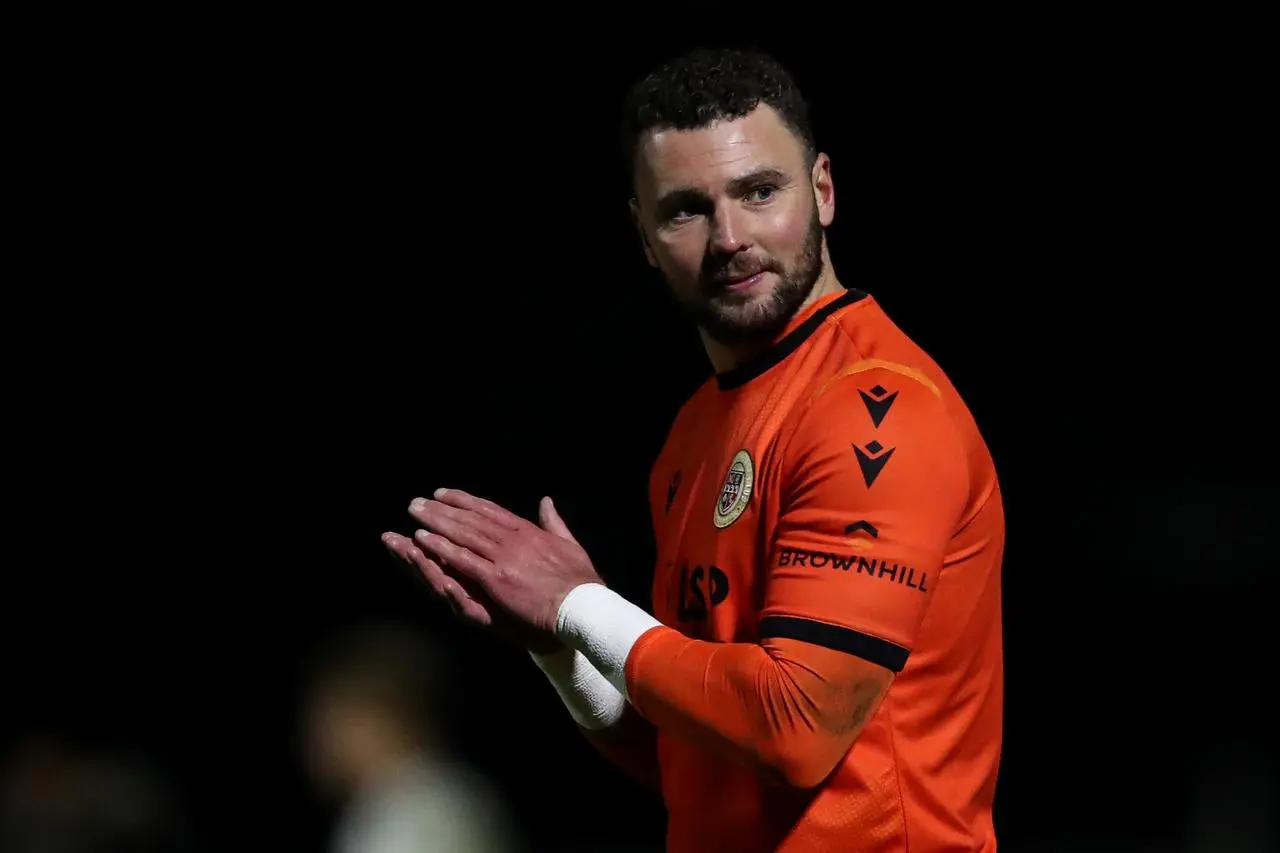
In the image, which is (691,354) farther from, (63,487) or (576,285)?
(63,487)

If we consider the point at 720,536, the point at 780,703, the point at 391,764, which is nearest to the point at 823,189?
the point at 720,536

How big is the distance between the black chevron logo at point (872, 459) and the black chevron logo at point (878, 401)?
3cm

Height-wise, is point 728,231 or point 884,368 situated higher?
point 728,231

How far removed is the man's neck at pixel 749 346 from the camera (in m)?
1.72

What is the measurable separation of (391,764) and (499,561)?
1.82m

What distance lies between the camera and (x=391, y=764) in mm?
3330

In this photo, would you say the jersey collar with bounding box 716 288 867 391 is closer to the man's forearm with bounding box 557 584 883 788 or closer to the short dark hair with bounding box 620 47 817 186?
the short dark hair with bounding box 620 47 817 186

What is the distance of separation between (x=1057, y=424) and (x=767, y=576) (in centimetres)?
205

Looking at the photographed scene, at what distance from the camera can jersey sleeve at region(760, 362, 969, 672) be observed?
1407 mm

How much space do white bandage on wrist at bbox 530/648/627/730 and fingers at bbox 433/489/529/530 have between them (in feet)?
0.67

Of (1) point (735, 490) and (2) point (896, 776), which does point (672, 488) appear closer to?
(1) point (735, 490)

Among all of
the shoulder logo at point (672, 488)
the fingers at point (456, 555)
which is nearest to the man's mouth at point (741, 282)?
the shoulder logo at point (672, 488)

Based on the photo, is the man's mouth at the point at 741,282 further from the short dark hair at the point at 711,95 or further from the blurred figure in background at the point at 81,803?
the blurred figure in background at the point at 81,803

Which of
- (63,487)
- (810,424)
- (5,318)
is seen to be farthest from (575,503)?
(810,424)
